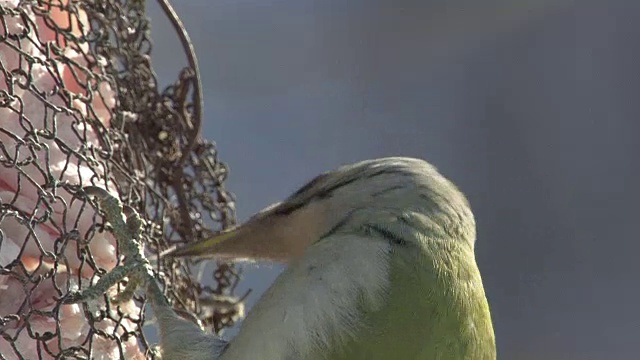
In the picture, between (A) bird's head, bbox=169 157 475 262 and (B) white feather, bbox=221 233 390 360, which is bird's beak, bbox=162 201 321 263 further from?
(B) white feather, bbox=221 233 390 360

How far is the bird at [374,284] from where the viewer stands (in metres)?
0.71

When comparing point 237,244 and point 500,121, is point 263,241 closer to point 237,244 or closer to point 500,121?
point 237,244

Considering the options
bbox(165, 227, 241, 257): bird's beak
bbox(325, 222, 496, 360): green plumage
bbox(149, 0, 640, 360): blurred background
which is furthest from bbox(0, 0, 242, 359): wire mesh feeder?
bbox(149, 0, 640, 360): blurred background

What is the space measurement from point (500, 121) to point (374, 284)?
1539mm

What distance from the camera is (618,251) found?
219cm

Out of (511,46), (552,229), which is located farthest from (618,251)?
(511,46)

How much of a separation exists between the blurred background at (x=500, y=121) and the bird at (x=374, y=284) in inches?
48.9

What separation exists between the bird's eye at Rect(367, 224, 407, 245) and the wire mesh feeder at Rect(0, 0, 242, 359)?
0.19 m

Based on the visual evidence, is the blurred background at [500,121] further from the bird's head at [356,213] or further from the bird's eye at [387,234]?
the bird's eye at [387,234]

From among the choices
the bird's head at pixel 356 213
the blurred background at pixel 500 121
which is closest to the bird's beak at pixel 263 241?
the bird's head at pixel 356 213

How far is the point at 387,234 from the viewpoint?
770mm

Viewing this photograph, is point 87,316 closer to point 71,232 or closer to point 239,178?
point 71,232

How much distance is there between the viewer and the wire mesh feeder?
0.69 meters

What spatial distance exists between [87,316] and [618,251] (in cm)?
172
